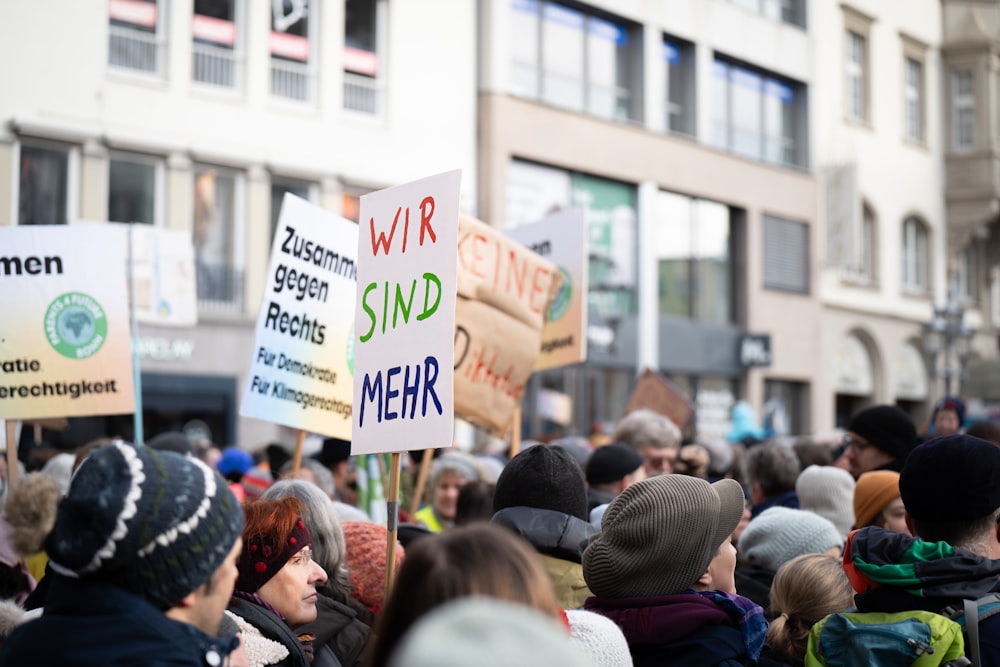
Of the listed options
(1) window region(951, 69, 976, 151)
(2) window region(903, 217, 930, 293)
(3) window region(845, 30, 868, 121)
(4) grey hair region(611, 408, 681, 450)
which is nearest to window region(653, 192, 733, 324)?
(3) window region(845, 30, 868, 121)

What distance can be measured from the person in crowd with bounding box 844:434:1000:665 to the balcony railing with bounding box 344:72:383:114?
18.6 metres

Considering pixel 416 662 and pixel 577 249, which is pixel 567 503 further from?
pixel 577 249

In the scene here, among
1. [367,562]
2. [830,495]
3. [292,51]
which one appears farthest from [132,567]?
[292,51]

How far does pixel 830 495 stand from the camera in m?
6.07

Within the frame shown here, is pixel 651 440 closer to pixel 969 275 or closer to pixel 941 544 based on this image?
pixel 941 544

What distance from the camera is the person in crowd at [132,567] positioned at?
2568 mm

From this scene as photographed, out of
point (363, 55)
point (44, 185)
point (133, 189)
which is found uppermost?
point (363, 55)

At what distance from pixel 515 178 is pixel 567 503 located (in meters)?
19.7

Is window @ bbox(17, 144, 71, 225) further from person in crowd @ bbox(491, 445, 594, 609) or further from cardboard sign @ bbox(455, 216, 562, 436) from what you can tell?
person in crowd @ bbox(491, 445, 594, 609)

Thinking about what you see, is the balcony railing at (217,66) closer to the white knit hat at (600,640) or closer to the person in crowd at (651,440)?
the person in crowd at (651,440)

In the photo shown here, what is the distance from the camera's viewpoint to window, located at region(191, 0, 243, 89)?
64.5 ft

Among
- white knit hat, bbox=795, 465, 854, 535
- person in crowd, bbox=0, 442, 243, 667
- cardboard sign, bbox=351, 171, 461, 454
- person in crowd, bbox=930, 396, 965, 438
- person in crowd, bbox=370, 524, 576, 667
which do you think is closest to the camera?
person in crowd, bbox=370, 524, 576, 667

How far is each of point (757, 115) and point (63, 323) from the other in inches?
972

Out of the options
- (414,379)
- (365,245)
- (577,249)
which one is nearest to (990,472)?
(414,379)
